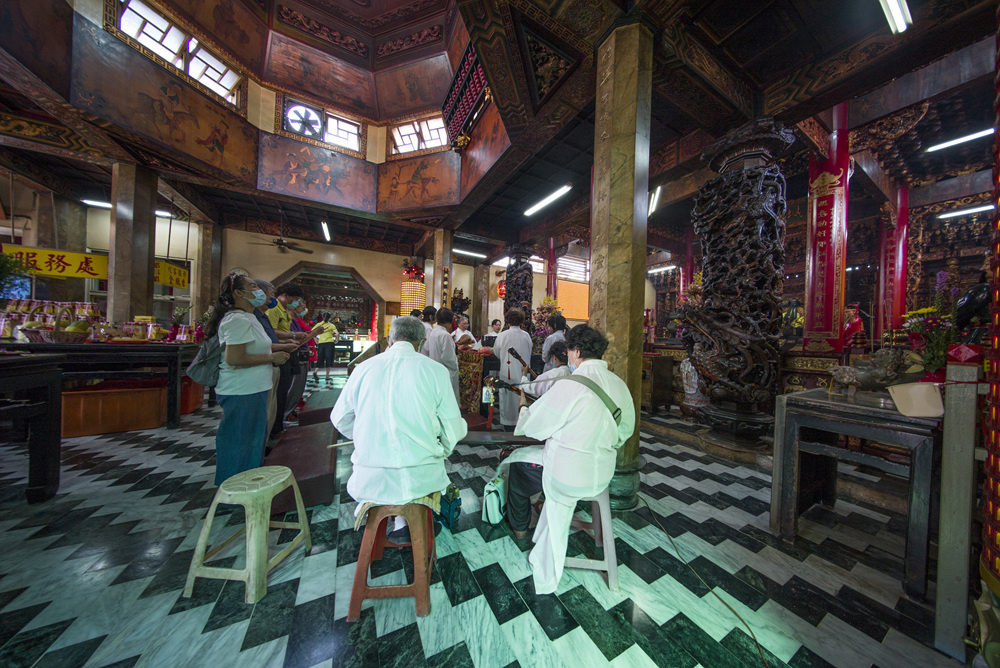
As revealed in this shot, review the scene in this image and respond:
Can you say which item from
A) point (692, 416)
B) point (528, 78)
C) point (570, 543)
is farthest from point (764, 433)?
point (528, 78)

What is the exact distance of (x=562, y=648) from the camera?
151 centimetres

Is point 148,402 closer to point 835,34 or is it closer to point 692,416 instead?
point 692,416

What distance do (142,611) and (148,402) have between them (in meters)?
4.29

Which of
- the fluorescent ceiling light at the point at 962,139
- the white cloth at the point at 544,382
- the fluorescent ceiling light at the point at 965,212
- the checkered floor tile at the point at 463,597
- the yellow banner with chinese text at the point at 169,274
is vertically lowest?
the checkered floor tile at the point at 463,597

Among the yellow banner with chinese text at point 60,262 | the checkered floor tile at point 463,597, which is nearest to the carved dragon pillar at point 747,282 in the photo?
the checkered floor tile at point 463,597

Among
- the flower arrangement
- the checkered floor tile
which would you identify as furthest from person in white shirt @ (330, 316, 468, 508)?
the flower arrangement

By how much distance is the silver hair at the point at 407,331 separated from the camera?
1952 mm

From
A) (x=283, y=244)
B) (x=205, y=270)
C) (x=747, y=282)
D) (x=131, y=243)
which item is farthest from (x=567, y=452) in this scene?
(x=205, y=270)

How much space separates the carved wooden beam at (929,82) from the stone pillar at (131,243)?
13.9 meters

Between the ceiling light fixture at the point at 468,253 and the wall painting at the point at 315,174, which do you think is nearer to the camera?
the wall painting at the point at 315,174

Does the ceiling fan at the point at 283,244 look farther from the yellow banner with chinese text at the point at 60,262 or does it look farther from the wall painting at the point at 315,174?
the yellow banner with chinese text at the point at 60,262

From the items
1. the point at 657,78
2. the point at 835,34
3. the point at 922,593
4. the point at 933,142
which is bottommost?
the point at 922,593

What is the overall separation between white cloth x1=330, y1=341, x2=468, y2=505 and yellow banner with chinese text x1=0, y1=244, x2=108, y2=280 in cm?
1086

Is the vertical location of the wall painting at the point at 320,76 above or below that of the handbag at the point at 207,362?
above
